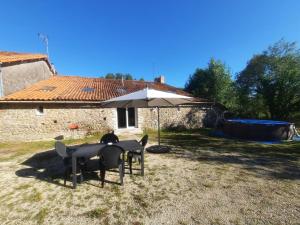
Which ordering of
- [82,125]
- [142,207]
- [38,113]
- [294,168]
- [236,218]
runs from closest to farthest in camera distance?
[236,218], [142,207], [294,168], [38,113], [82,125]

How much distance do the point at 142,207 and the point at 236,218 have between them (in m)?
1.79

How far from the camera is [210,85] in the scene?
19.3 metres

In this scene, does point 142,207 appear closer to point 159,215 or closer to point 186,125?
point 159,215

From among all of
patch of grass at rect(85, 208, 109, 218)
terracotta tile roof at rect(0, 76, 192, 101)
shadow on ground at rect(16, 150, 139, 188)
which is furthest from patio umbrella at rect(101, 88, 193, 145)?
terracotta tile roof at rect(0, 76, 192, 101)

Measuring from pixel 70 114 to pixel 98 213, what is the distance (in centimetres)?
949

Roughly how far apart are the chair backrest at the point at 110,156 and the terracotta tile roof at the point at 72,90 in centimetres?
648

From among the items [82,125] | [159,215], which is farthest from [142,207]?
[82,125]

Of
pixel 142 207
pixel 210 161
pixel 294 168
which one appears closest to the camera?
pixel 142 207

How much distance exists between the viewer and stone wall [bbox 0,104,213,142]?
10.5 m

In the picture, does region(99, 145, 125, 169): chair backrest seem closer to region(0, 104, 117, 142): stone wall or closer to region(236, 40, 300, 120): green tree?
region(0, 104, 117, 142): stone wall

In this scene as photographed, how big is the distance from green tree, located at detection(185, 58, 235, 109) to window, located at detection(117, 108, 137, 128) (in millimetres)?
9512

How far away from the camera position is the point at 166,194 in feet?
13.2

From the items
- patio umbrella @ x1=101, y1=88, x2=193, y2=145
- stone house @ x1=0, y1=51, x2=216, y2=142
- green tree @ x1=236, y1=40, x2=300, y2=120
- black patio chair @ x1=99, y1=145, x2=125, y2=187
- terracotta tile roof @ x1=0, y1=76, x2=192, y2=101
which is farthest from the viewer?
green tree @ x1=236, y1=40, x2=300, y2=120

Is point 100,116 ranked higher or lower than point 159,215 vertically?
higher
